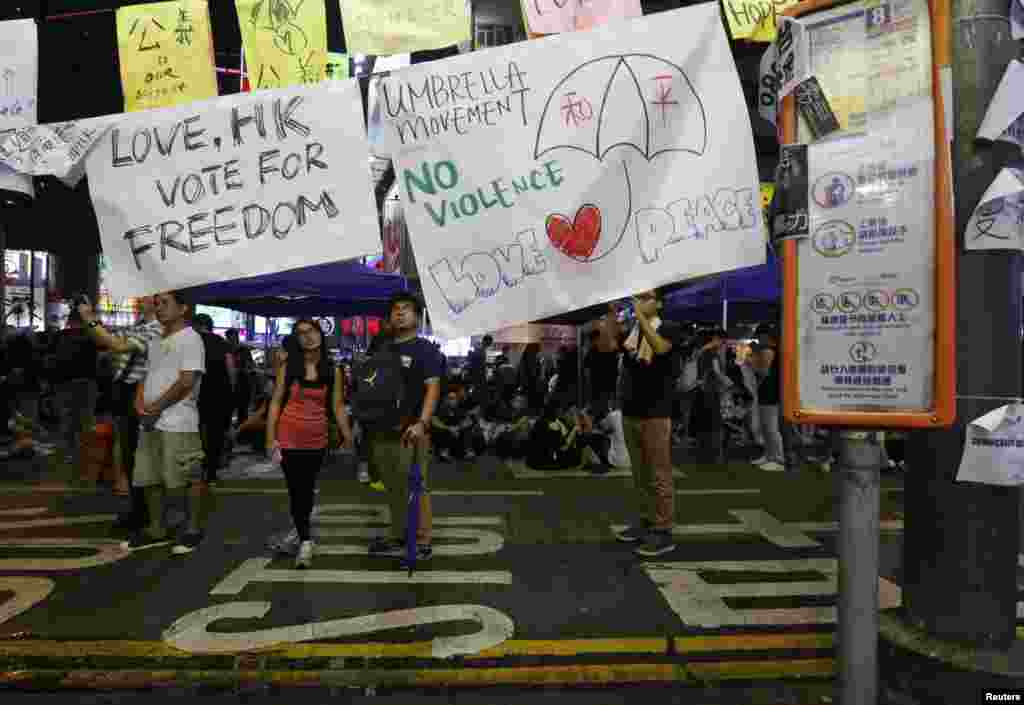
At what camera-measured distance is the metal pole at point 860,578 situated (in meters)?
2.21

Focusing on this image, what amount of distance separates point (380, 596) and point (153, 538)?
2.16 metres

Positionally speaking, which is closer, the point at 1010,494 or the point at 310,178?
the point at 1010,494

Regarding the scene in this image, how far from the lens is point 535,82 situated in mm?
3389

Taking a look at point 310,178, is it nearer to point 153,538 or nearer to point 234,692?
point 234,692

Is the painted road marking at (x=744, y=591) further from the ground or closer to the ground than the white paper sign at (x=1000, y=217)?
closer to the ground

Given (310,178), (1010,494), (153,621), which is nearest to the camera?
(1010,494)

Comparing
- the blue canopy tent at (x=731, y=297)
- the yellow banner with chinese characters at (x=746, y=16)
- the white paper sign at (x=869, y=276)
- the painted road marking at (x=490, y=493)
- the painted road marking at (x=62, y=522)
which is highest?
the yellow banner with chinese characters at (x=746, y=16)

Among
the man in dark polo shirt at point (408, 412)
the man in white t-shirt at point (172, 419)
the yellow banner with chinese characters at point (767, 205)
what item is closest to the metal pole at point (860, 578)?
the yellow banner with chinese characters at point (767, 205)

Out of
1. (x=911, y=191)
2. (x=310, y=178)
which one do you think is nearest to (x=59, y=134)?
(x=310, y=178)

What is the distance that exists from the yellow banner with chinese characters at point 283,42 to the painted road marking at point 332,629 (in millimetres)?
2959

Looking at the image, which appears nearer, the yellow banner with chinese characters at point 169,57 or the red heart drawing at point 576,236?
the red heart drawing at point 576,236

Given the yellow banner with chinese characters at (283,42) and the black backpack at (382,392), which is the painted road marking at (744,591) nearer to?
the black backpack at (382,392)

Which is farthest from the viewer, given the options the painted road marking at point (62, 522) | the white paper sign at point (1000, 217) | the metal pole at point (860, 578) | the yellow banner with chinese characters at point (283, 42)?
the painted road marking at point (62, 522)

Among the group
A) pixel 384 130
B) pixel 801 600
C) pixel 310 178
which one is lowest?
pixel 801 600
